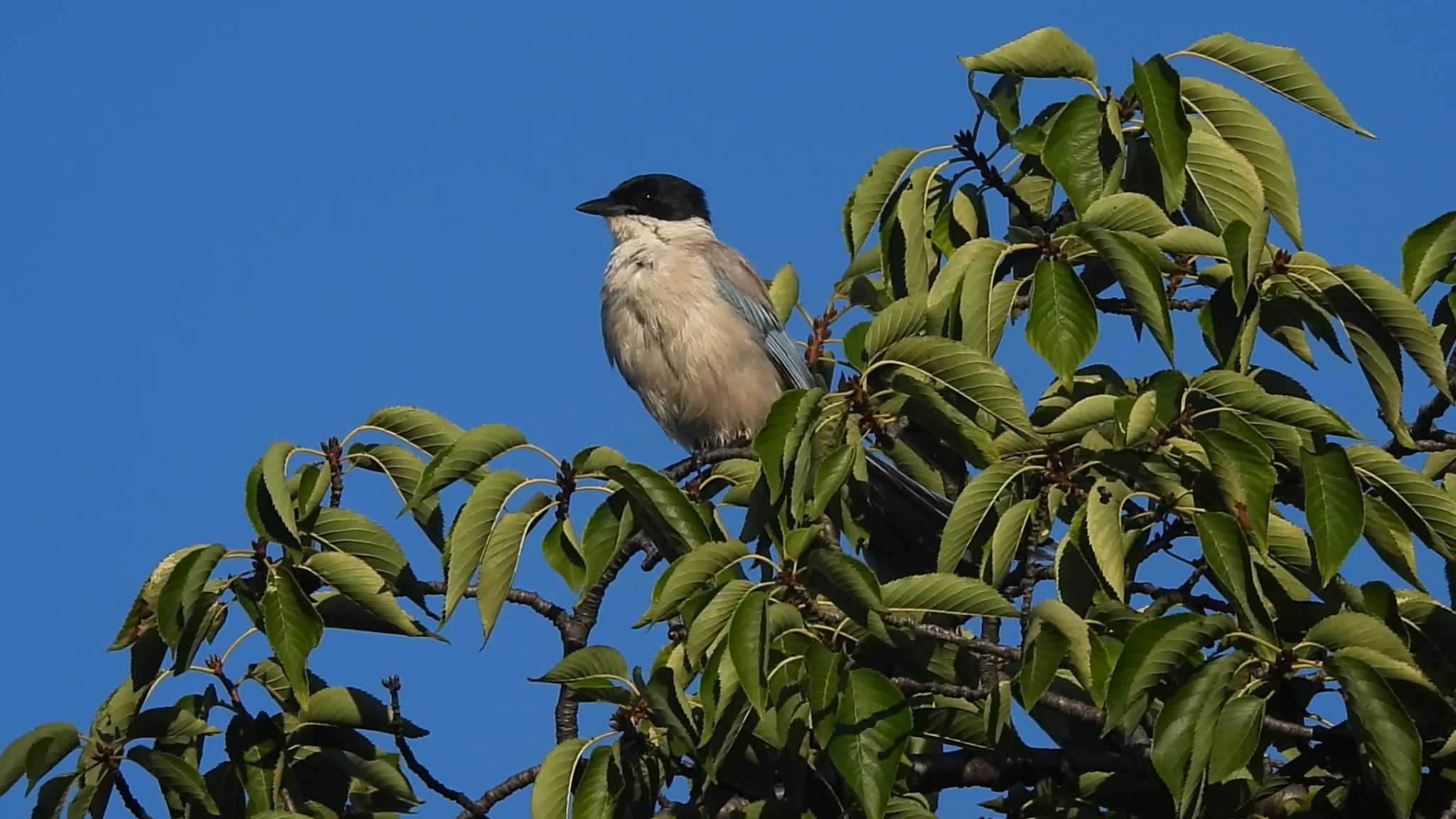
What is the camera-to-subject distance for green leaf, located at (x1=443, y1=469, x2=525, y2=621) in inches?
159

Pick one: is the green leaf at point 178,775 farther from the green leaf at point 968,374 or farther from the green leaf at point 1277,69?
the green leaf at point 1277,69

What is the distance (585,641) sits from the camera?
4.74 m

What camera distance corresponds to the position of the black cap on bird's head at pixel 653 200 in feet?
29.7

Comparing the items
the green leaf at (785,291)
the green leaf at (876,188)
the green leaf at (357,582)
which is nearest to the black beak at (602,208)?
the green leaf at (785,291)

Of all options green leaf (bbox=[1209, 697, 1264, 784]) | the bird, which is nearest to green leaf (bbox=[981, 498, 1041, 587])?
green leaf (bbox=[1209, 697, 1264, 784])

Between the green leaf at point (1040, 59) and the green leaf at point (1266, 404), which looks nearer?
the green leaf at point (1266, 404)

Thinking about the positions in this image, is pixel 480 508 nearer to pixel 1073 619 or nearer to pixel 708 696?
pixel 708 696

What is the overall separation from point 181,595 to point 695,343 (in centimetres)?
432

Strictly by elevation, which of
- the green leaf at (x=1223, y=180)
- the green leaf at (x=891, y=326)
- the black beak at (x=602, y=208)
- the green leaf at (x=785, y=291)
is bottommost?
the green leaf at (x=891, y=326)

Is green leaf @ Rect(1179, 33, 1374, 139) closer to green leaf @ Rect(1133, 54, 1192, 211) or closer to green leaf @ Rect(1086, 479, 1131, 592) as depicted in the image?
green leaf @ Rect(1133, 54, 1192, 211)

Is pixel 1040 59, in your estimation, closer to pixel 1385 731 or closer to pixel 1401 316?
pixel 1401 316

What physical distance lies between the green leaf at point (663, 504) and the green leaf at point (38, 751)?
1544mm

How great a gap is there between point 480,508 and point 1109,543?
1428mm

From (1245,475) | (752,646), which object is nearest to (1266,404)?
(1245,475)
